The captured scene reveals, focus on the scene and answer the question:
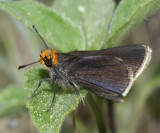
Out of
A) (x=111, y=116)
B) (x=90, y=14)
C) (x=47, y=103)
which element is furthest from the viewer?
(x=90, y=14)

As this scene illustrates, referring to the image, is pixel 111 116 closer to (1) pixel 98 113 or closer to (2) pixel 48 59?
(1) pixel 98 113

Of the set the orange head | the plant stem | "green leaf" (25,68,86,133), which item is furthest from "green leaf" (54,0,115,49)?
"green leaf" (25,68,86,133)

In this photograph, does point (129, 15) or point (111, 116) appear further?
point (111, 116)

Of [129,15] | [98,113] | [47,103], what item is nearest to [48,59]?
[47,103]

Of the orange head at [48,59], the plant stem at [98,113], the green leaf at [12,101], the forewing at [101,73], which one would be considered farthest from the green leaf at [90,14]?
the green leaf at [12,101]

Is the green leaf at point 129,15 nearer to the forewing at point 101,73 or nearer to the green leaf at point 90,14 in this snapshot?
the forewing at point 101,73

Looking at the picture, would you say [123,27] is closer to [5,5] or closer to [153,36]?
[5,5]

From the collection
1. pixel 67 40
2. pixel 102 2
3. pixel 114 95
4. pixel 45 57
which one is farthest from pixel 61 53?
pixel 102 2
